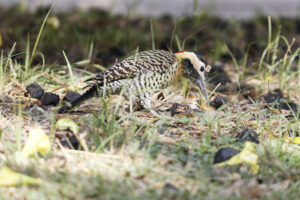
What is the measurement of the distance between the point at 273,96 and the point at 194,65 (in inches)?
35.2

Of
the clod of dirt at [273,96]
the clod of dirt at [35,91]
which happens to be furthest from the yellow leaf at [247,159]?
the clod of dirt at [35,91]

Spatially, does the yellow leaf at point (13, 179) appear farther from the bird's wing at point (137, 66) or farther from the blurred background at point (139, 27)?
the blurred background at point (139, 27)

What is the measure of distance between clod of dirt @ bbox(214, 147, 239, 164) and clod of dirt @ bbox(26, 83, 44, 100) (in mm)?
1972

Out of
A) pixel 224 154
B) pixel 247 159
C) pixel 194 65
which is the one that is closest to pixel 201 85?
pixel 194 65

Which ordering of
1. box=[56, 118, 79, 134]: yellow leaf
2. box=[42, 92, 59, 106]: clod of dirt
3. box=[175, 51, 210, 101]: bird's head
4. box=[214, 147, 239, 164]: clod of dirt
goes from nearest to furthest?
box=[214, 147, 239, 164]: clod of dirt < box=[56, 118, 79, 134]: yellow leaf < box=[42, 92, 59, 106]: clod of dirt < box=[175, 51, 210, 101]: bird's head

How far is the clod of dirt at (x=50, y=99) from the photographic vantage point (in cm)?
463

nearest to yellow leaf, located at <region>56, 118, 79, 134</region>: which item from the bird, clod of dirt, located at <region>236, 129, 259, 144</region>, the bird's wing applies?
the bird

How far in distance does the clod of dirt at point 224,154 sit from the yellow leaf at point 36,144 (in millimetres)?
1110

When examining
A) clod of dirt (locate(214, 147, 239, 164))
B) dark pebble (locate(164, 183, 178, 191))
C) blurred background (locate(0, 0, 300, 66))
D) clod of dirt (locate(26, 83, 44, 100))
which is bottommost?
blurred background (locate(0, 0, 300, 66))

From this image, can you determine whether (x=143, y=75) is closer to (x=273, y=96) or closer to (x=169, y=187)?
(x=273, y=96)

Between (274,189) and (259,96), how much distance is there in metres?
2.36

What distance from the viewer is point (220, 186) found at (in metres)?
3.16

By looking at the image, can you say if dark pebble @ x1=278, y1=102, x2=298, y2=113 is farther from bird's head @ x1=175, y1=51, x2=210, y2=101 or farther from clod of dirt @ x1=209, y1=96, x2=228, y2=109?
bird's head @ x1=175, y1=51, x2=210, y2=101

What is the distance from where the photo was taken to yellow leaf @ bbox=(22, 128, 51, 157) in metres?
3.22
